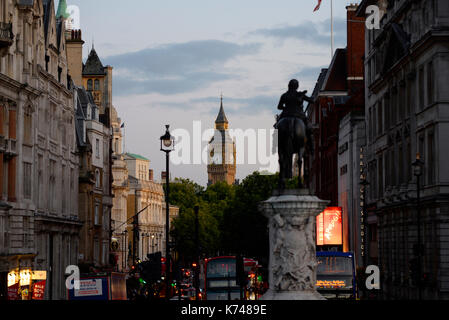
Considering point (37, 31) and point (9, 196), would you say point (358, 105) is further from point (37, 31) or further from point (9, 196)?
point (9, 196)

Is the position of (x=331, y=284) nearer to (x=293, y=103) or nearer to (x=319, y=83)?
(x=293, y=103)

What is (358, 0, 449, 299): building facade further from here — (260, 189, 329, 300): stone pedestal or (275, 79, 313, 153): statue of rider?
(260, 189, 329, 300): stone pedestal

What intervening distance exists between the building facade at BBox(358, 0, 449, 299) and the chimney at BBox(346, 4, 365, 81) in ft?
55.2

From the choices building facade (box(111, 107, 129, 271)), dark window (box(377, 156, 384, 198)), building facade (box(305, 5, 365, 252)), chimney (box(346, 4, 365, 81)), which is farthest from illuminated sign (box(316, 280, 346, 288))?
building facade (box(111, 107, 129, 271))

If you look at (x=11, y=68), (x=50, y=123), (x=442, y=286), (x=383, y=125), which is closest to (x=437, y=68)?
(x=442, y=286)

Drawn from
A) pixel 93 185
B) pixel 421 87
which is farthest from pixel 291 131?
pixel 93 185

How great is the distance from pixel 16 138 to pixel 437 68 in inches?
866

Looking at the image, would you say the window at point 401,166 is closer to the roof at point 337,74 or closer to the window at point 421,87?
the window at point 421,87

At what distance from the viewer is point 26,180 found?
62.0m

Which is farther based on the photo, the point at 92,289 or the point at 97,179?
the point at 97,179

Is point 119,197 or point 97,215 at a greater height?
point 119,197

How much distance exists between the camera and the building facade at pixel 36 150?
190 feet

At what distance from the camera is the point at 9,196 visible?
59.2 metres

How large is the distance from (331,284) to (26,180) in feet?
67.0
